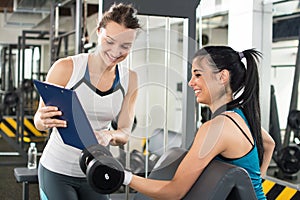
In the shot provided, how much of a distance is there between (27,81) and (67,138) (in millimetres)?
6040

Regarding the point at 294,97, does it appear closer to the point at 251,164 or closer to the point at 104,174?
the point at 251,164

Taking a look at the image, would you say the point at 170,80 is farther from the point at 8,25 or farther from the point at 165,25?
the point at 8,25

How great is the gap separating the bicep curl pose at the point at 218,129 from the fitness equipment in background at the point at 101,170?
8cm

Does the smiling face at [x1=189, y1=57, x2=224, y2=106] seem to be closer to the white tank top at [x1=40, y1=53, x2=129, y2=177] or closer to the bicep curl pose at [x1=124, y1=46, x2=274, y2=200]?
the bicep curl pose at [x1=124, y1=46, x2=274, y2=200]

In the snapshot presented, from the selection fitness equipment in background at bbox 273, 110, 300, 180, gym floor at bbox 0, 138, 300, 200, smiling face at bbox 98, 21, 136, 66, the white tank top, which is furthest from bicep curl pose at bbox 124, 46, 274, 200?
fitness equipment in background at bbox 273, 110, 300, 180

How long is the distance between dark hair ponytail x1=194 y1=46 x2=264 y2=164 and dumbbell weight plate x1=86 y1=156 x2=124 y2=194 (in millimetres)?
389

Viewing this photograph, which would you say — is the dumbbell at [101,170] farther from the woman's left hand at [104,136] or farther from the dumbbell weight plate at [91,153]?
the woman's left hand at [104,136]

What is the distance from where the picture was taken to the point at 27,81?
732 cm

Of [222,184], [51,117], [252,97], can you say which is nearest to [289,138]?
Result: [252,97]

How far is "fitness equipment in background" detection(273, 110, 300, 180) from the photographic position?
12.3 ft

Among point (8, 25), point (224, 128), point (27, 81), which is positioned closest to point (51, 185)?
point (224, 128)

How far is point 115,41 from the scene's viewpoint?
1526 millimetres

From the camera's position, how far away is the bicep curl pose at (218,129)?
58.0 inches

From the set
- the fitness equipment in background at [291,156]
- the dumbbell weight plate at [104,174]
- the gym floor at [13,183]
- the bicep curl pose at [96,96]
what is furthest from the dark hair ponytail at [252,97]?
the fitness equipment in background at [291,156]
